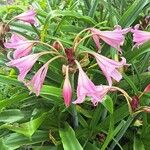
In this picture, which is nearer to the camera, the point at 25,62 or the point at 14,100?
the point at 25,62

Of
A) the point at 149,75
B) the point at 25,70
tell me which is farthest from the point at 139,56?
the point at 25,70

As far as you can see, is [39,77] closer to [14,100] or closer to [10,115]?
[14,100]

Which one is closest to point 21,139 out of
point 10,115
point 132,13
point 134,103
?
point 10,115

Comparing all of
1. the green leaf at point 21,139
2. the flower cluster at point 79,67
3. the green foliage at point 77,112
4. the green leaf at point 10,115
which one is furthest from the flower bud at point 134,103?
the green leaf at point 10,115

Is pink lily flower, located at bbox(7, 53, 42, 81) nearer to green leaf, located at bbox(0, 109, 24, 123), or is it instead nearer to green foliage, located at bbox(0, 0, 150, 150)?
green foliage, located at bbox(0, 0, 150, 150)

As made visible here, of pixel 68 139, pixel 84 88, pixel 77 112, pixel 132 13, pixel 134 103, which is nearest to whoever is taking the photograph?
pixel 84 88

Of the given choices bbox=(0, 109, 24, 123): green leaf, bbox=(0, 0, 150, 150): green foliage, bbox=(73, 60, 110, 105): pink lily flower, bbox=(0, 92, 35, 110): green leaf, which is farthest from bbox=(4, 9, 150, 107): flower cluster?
bbox=(0, 109, 24, 123): green leaf

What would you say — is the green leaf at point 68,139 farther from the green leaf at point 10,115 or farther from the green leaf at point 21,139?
the green leaf at point 10,115

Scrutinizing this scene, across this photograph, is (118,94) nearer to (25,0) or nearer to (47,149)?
(47,149)
